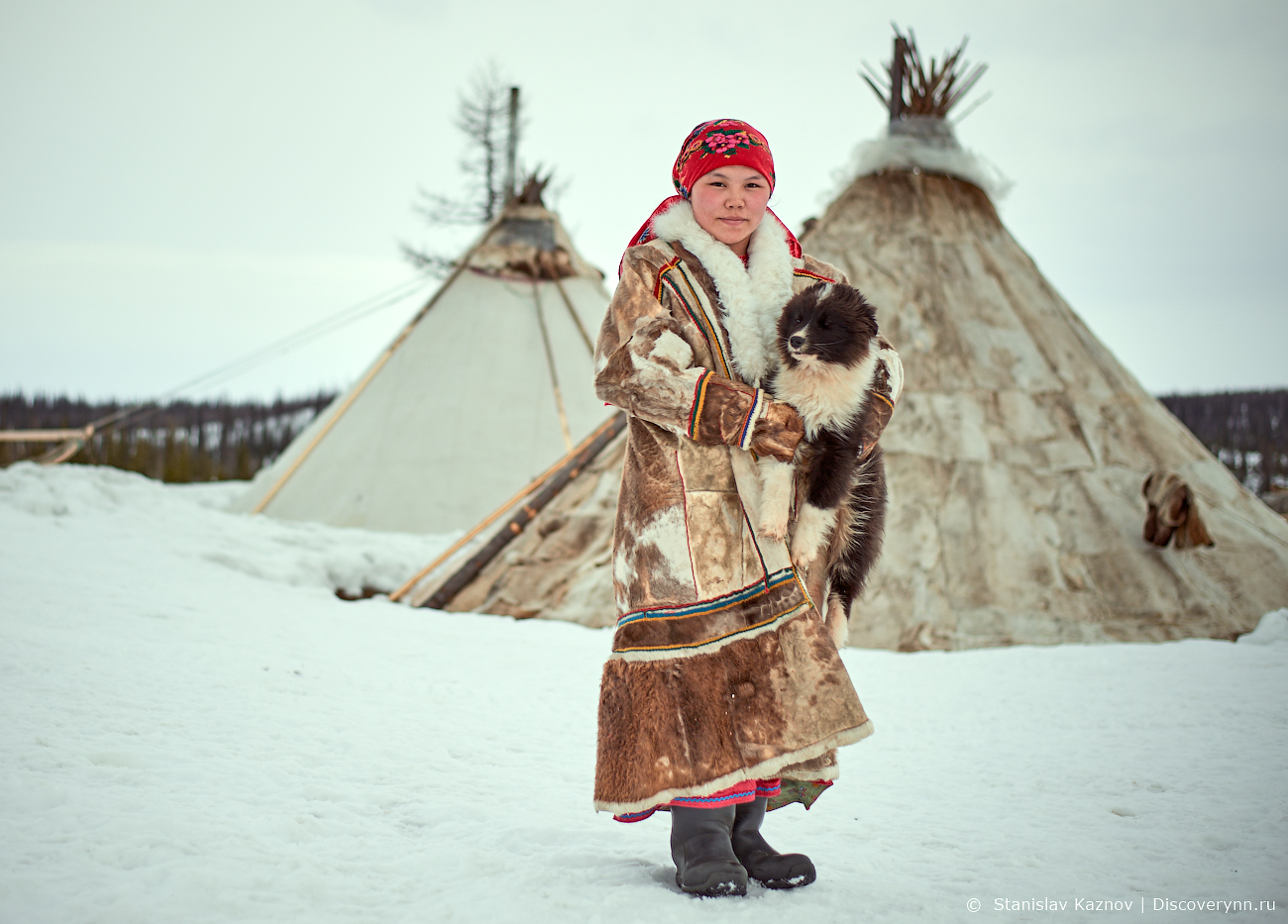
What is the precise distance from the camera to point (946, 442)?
4.43m

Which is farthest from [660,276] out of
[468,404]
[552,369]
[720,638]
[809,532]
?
[552,369]

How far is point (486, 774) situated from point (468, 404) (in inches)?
213

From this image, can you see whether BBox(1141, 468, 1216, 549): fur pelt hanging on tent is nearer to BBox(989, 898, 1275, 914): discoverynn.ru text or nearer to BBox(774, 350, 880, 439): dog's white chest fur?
BBox(989, 898, 1275, 914): discoverynn.ru text

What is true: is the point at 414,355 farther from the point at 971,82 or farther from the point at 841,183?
the point at 971,82

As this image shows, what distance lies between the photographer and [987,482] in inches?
170

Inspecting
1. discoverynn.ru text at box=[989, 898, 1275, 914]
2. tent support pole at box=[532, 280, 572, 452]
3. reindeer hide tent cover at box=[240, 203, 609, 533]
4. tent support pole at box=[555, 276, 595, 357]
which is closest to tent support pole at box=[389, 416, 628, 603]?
reindeer hide tent cover at box=[240, 203, 609, 533]

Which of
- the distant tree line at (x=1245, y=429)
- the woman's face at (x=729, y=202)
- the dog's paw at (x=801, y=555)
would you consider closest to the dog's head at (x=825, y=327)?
the woman's face at (x=729, y=202)

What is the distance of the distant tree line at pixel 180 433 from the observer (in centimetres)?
1116

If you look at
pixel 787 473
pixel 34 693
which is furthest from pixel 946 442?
pixel 34 693

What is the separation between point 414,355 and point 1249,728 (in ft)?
21.6

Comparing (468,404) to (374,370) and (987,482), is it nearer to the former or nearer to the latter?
(374,370)

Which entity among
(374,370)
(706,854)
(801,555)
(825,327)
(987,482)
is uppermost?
(374,370)

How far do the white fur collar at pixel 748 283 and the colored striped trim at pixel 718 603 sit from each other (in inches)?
14.4

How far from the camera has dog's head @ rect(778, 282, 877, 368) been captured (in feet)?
5.13
